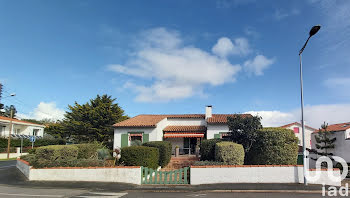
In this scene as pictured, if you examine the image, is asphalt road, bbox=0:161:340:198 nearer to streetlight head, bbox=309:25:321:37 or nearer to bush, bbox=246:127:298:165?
bush, bbox=246:127:298:165

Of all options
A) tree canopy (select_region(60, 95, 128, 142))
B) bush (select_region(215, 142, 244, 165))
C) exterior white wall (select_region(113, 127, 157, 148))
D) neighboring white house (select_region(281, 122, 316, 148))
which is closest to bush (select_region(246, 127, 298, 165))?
bush (select_region(215, 142, 244, 165))

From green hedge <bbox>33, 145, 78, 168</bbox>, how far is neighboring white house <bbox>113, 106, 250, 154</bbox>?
866cm

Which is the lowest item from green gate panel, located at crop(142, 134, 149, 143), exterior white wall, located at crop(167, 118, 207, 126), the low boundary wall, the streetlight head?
the low boundary wall

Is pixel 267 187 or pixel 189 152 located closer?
pixel 267 187

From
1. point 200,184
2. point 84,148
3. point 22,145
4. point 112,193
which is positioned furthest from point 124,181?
point 22,145

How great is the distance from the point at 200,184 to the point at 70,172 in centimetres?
723

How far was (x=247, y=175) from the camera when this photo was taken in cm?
1089

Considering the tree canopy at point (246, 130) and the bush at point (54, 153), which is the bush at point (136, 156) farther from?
the tree canopy at point (246, 130)

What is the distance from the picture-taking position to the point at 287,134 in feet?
39.5

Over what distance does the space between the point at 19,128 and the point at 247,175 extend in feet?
148

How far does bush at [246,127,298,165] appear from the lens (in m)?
11.8

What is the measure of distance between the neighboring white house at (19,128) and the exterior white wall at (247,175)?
3284 cm

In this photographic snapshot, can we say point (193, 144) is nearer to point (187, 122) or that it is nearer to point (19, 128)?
point (187, 122)

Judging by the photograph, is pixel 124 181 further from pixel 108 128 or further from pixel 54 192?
pixel 108 128
